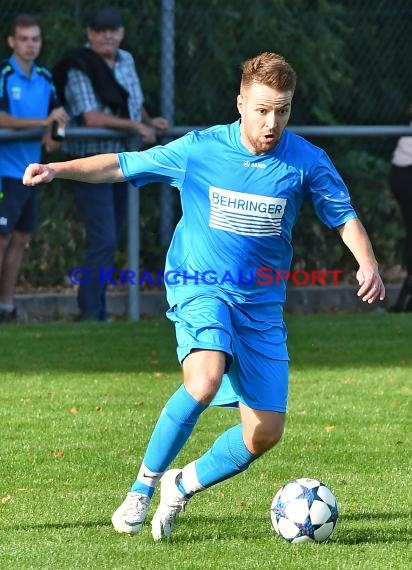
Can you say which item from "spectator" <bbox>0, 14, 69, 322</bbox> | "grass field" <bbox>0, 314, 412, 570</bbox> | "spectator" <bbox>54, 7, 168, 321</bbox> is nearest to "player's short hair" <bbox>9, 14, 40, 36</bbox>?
"spectator" <bbox>0, 14, 69, 322</bbox>

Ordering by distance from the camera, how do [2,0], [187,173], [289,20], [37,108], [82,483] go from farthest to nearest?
[289,20] → [2,0] → [37,108] → [82,483] → [187,173]

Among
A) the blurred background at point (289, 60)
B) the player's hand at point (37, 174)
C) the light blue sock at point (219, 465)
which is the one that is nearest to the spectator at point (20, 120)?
the blurred background at point (289, 60)

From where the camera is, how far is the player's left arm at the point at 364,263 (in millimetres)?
4980

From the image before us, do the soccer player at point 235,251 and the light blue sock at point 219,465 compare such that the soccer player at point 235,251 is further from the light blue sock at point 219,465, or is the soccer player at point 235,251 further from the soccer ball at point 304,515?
the soccer ball at point 304,515

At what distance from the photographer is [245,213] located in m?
5.30

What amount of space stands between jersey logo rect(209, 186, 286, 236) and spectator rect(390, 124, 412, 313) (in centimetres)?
730

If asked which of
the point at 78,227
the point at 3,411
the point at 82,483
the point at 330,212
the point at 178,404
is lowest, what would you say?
the point at 78,227

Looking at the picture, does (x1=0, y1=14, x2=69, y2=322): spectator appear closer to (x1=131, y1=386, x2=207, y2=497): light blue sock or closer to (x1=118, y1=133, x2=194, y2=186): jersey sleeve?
(x1=118, y1=133, x2=194, y2=186): jersey sleeve

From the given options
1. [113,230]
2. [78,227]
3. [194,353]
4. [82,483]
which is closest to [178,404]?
[194,353]

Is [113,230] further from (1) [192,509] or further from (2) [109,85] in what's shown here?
(1) [192,509]

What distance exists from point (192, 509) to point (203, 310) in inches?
38.7

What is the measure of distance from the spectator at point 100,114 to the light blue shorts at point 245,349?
6.04 meters

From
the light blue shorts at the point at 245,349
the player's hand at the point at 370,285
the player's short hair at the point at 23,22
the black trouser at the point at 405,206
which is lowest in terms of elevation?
the black trouser at the point at 405,206

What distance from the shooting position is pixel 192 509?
223 inches
